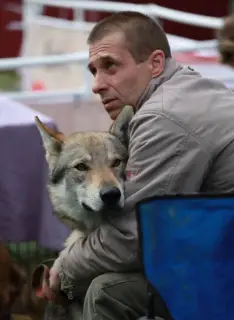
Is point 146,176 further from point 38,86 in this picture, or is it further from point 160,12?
point 38,86

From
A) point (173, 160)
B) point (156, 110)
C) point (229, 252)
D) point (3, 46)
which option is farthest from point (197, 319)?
point (3, 46)

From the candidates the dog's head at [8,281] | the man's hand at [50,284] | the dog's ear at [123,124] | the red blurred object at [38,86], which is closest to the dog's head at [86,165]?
the dog's ear at [123,124]

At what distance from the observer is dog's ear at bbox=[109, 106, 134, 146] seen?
3.02 m

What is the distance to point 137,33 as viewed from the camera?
3.05m

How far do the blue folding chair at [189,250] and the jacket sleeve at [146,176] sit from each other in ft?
0.83

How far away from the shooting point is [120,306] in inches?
105

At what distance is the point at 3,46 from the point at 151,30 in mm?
12058

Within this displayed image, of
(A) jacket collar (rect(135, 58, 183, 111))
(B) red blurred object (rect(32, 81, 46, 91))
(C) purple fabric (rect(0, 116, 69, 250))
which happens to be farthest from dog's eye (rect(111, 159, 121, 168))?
(B) red blurred object (rect(32, 81, 46, 91))

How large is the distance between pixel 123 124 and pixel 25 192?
1.26 m

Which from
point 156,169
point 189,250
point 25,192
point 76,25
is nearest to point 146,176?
point 156,169

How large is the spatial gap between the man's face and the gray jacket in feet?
0.63

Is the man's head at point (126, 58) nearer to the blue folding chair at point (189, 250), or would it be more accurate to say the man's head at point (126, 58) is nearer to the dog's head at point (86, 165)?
the dog's head at point (86, 165)

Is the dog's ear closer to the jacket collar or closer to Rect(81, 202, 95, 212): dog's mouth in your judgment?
the jacket collar

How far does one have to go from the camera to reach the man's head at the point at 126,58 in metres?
3.03
